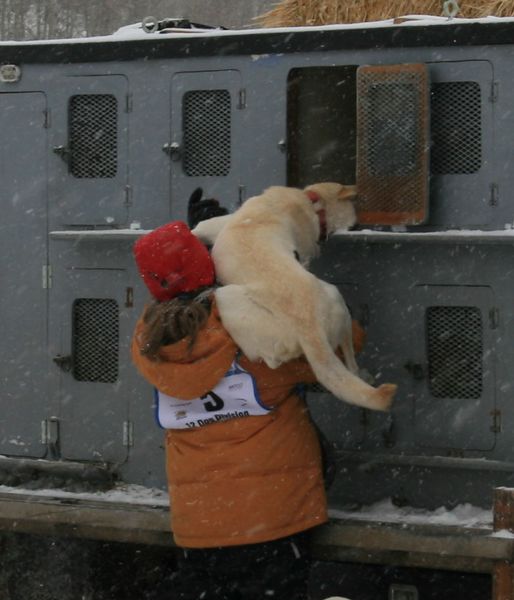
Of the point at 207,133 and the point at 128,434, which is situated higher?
the point at 207,133

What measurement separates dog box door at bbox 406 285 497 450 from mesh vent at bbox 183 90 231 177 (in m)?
1.15

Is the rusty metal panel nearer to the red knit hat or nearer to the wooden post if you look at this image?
the red knit hat

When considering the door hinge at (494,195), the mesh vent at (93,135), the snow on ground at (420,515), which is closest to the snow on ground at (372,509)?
the snow on ground at (420,515)

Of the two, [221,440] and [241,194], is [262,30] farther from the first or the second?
[221,440]

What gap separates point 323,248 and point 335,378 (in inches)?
37.1

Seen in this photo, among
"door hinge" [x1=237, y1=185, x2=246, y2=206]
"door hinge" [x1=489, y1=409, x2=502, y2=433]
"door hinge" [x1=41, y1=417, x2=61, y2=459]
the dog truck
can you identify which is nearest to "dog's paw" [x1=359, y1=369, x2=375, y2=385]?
the dog truck

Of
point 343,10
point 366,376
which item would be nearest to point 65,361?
point 366,376

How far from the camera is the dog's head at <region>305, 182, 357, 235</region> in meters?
5.21

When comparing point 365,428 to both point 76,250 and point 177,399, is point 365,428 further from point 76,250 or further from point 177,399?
point 76,250

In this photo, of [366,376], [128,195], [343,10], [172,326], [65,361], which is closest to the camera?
[172,326]

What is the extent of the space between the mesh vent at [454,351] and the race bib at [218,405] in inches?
37.6

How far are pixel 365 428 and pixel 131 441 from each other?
1185 millimetres

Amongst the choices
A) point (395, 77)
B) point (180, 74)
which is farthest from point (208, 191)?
point (395, 77)

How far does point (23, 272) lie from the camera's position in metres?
5.98
